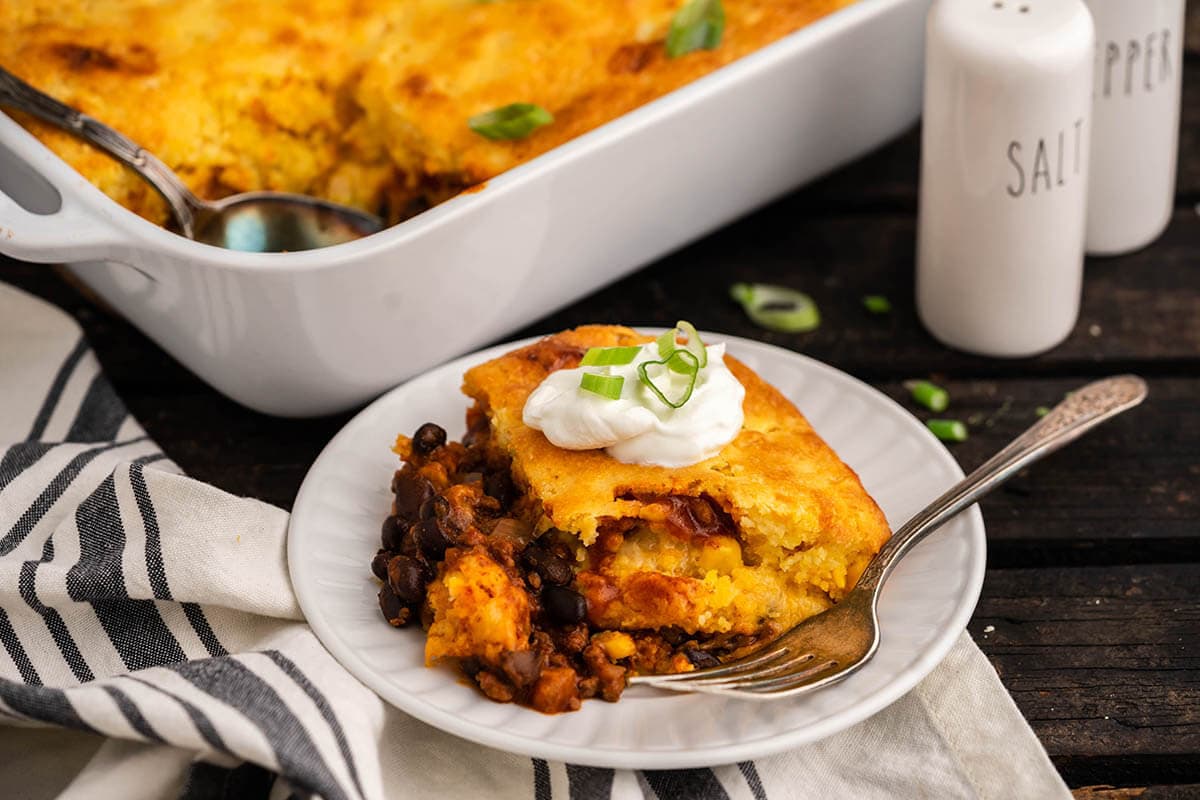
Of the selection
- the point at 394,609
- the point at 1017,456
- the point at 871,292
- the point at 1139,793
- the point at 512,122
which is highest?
the point at 512,122

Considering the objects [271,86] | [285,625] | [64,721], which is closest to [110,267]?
[271,86]

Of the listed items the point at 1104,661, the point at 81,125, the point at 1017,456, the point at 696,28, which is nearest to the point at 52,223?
the point at 81,125

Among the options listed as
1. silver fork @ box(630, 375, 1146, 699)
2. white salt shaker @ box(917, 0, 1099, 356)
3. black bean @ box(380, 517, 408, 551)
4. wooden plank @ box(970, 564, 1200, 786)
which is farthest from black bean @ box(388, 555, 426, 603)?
white salt shaker @ box(917, 0, 1099, 356)

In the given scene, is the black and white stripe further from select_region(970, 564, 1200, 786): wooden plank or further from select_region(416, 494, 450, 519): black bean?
select_region(970, 564, 1200, 786): wooden plank

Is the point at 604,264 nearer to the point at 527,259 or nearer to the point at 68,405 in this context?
the point at 527,259

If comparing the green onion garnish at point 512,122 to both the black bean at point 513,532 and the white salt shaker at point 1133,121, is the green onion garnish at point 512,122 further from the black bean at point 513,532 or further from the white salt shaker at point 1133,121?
the white salt shaker at point 1133,121

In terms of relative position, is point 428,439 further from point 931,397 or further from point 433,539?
point 931,397

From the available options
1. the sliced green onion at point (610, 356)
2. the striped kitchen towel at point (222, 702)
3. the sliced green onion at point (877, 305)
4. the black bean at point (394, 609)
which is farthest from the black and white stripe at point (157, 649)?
the sliced green onion at point (877, 305)
